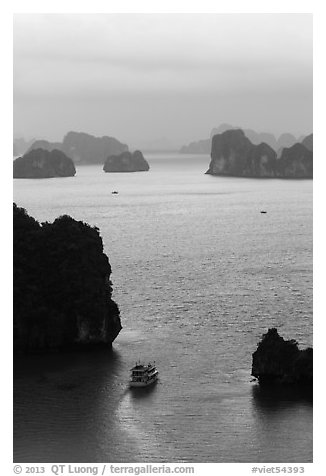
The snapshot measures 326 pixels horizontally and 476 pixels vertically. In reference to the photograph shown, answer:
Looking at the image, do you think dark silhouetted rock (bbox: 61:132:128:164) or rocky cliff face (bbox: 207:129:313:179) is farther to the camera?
dark silhouetted rock (bbox: 61:132:128:164)

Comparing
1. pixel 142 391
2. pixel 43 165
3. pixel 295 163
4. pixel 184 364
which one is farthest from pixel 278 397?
pixel 43 165

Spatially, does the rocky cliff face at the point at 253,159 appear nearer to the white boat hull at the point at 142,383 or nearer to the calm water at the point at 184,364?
the calm water at the point at 184,364

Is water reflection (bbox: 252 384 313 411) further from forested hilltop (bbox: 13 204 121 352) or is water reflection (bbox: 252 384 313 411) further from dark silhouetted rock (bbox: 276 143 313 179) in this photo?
dark silhouetted rock (bbox: 276 143 313 179)

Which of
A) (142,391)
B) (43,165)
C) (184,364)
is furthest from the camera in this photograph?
(43,165)

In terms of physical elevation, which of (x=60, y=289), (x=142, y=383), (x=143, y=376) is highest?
(x=60, y=289)

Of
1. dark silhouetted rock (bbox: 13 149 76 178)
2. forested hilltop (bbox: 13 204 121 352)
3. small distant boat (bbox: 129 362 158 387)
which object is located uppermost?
dark silhouetted rock (bbox: 13 149 76 178)

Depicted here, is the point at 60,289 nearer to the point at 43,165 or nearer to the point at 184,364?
the point at 184,364

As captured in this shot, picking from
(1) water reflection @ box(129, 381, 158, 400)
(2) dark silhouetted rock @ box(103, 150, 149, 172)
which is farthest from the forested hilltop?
(2) dark silhouetted rock @ box(103, 150, 149, 172)
